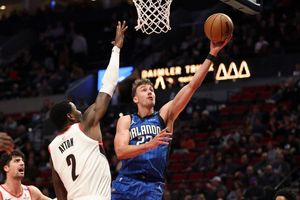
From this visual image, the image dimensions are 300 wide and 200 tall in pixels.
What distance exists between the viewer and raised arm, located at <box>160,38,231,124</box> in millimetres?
6668

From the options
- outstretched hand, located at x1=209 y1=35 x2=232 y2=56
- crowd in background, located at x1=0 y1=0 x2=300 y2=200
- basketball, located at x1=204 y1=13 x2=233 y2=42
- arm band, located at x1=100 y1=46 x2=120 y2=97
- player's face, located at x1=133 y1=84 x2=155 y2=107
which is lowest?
crowd in background, located at x1=0 y1=0 x2=300 y2=200

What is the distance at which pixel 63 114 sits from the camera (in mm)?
6238

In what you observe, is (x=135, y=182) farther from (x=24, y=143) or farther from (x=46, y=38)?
(x=46, y=38)

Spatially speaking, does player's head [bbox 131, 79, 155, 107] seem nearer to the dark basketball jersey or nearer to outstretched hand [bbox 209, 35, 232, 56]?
the dark basketball jersey

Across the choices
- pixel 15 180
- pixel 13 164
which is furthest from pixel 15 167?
pixel 15 180

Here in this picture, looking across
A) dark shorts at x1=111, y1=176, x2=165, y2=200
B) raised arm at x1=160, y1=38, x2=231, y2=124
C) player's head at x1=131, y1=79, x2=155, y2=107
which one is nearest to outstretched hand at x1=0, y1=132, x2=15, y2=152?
dark shorts at x1=111, y1=176, x2=165, y2=200

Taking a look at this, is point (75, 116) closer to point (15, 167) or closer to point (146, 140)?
point (146, 140)

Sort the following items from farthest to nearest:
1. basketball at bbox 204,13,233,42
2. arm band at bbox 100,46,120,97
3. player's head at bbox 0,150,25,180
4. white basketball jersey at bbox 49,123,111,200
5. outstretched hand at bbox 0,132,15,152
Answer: player's head at bbox 0,150,25,180, basketball at bbox 204,13,233,42, outstretched hand at bbox 0,132,15,152, arm band at bbox 100,46,120,97, white basketball jersey at bbox 49,123,111,200

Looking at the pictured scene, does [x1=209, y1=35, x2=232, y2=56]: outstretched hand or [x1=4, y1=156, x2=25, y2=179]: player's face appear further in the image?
[x1=4, y1=156, x2=25, y2=179]: player's face

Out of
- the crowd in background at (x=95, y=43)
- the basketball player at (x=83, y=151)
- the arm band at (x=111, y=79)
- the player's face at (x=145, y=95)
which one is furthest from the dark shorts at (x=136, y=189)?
the crowd in background at (x=95, y=43)

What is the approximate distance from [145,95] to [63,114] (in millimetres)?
993

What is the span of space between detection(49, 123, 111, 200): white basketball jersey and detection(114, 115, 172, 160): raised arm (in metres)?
0.32

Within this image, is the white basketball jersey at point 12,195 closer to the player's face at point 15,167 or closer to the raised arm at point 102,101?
the player's face at point 15,167

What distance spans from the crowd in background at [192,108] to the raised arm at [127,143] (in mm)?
6070
